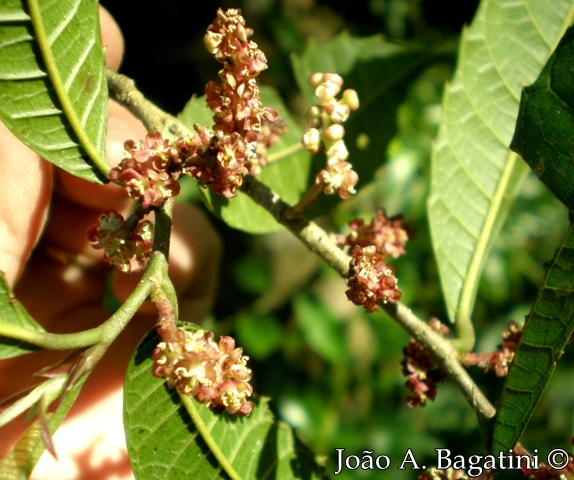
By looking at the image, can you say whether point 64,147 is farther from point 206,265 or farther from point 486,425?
point 206,265

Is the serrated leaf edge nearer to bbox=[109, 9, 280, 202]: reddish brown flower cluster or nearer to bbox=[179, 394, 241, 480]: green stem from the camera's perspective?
bbox=[109, 9, 280, 202]: reddish brown flower cluster

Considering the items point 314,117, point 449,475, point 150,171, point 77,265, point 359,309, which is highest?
point 314,117

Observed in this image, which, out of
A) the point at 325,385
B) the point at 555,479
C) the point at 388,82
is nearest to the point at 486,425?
the point at 555,479

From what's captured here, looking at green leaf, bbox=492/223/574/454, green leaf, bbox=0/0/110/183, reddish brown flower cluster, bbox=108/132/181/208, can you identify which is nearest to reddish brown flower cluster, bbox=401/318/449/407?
green leaf, bbox=492/223/574/454

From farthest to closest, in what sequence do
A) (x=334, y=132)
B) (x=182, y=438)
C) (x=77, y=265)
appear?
(x=77, y=265) < (x=182, y=438) < (x=334, y=132)

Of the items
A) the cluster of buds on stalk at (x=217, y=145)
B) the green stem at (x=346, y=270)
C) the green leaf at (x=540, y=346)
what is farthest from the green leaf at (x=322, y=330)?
the cluster of buds on stalk at (x=217, y=145)

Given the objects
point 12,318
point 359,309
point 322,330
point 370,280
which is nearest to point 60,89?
point 12,318

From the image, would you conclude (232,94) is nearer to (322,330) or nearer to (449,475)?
(449,475)
